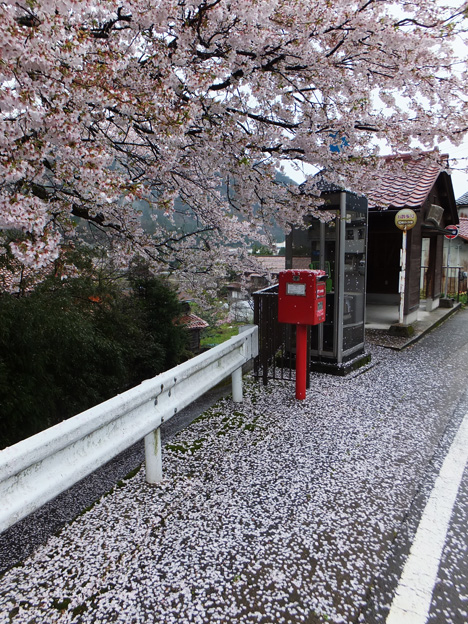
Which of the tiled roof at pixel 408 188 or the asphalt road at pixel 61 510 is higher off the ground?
the tiled roof at pixel 408 188

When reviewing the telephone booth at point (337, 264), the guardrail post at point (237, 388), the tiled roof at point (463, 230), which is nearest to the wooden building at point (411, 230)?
the telephone booth at point (337, 264)

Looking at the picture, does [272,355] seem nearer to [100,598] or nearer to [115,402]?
[115,402]

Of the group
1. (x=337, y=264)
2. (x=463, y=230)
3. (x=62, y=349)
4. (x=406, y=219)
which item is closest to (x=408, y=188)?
(x=406, y=219)

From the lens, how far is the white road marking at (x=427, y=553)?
223cm

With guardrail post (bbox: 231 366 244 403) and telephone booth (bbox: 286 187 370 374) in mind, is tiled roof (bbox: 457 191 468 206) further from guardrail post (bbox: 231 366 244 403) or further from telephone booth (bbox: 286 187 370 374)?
guardrail post (bbox: 231 366 244 403)

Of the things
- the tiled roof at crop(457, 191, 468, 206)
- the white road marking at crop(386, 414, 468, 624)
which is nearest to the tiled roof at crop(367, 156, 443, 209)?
the white road marking at crop(386, 414, 468, 624)

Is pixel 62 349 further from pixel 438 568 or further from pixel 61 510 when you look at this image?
pixel 438 568

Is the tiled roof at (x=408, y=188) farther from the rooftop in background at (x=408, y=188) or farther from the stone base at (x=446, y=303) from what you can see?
the stone base at (x=446, y=303)

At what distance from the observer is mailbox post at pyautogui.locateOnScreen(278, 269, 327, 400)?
5.23 m

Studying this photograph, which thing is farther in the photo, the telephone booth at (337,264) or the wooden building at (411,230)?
the wooden building at (411,230)

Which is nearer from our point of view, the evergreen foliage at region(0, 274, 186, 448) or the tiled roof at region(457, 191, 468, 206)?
the evergreen foliage at region(0, 274, 186, 448)

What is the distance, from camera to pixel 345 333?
22.5 ft

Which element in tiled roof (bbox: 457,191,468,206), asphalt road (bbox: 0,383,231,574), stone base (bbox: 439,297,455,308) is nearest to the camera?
asphalt road (bbox: 0,383,231,574)

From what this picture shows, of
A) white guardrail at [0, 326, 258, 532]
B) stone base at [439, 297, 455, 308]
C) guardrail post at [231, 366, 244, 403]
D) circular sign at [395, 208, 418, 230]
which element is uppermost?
circular sign at [395, 208, 418, 230]
